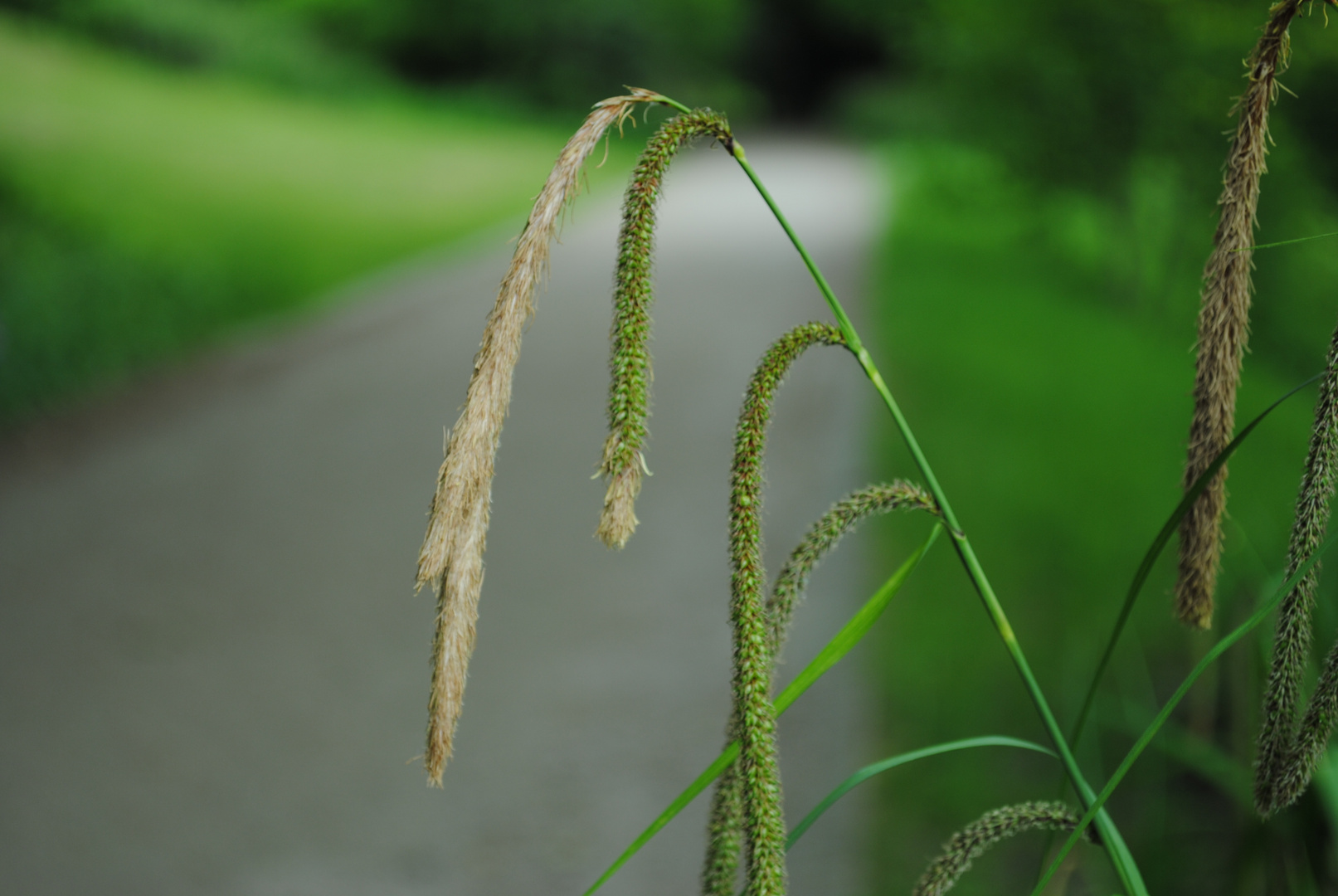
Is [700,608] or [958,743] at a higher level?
[958,743]

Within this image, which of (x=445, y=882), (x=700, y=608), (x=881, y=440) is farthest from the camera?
(x=881, y=440)

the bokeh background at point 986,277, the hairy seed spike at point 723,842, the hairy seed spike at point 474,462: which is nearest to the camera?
the hairy seed spike at point 474,462

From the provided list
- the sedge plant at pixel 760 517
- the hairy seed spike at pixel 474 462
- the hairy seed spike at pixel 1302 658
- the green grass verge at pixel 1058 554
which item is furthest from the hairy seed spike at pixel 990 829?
the hairy seed spike at pixel 474 462

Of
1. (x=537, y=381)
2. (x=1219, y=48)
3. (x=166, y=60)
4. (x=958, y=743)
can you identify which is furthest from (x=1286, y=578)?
(x=166, y=60)

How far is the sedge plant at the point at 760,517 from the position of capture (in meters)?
0.72

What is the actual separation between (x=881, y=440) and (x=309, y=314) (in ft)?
20.9

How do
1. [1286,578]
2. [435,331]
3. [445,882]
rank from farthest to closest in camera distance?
[435,331] → [445,882] → [1286,578]

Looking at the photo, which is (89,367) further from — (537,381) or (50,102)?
(50,102)

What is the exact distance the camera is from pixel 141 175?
12078mm

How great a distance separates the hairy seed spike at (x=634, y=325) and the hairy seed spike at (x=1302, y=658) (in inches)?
19.8

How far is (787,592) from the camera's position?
38.4 inches

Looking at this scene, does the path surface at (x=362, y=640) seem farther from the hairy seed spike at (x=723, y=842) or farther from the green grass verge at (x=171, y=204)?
the hairy seed spike at (x=723, y=842)

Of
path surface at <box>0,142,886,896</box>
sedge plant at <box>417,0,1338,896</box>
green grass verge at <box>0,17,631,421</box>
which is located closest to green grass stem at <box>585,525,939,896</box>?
sedge plant at <box>417,0,1338,896</box>

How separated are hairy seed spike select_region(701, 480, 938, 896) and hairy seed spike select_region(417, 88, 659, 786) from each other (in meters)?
0.26
